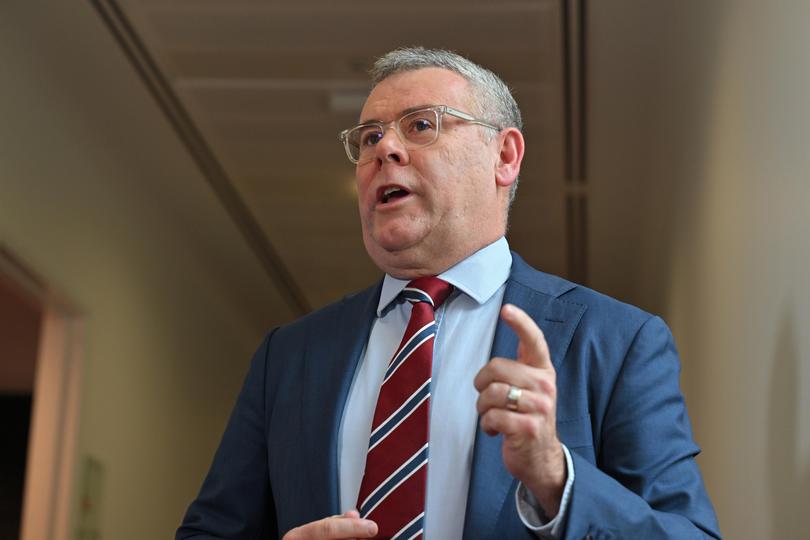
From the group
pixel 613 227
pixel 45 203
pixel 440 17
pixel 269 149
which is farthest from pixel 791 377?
pixel 613 227

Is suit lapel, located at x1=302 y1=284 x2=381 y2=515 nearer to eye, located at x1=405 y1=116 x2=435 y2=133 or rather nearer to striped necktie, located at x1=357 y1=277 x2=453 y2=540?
striped necktie, located at x1=357 y1=277 x2=453 y2=540

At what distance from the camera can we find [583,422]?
1.59 m

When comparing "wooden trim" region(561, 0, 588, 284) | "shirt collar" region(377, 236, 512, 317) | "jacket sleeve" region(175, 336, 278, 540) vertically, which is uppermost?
"wooden trim" region(561, 0, 588, 284)

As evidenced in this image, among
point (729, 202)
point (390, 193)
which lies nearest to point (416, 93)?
point (390, 193)

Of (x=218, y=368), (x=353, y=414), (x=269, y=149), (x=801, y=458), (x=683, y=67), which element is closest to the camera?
(x=353, y=414)

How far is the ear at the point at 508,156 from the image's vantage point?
2016 millimetres

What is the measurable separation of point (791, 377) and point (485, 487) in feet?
3.36

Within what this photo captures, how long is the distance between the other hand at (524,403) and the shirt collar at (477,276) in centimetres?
44

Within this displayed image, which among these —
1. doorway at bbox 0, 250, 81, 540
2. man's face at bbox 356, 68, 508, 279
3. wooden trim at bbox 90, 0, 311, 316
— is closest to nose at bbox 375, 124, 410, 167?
man's face at bbox 356, 68, 508, 279

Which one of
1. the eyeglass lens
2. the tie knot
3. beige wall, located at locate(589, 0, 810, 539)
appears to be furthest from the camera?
beige wall, located at locate(589, 0, 810, 539)

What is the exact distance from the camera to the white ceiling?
441 centimetres

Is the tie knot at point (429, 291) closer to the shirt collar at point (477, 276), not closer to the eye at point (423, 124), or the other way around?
the shirt collar at point (477, 276)

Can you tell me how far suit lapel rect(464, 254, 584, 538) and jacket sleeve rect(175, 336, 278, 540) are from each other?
39 cm

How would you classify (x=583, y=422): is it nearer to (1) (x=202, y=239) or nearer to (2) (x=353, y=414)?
(2) (x=353, y=414)
